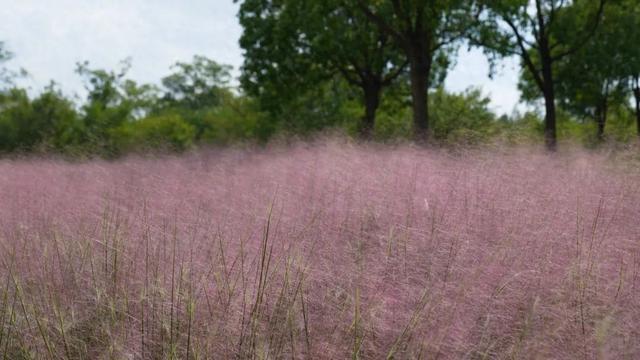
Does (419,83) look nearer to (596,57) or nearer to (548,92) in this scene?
(548,92)

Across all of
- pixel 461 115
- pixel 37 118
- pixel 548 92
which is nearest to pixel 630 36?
pixel 548 92

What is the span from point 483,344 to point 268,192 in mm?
2911

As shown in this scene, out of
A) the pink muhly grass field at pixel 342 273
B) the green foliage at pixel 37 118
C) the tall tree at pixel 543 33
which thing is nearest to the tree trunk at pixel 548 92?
the tall tree at pixel 543 33

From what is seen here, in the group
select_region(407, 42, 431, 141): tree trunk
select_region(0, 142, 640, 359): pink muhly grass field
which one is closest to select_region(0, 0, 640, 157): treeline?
select_region(407, 42, 431, 141): tree trunk

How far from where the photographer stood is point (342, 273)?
9.40ft

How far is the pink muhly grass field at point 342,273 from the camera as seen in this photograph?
2350 mm

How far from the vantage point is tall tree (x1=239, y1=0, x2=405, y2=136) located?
17.4m

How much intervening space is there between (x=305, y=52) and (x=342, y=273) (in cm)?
1632

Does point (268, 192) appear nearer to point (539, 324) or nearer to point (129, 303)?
point (129, 303)

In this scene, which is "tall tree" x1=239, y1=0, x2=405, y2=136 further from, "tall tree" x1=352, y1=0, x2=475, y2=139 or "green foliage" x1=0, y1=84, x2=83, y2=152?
"green foliage" x1=0, y1=84, x2=83, y2=152

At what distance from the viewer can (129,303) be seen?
8.59ft

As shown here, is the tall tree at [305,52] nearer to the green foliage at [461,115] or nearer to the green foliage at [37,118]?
the green foliage at [461,115]

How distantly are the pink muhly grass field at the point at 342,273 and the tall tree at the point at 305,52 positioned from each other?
42.7ft

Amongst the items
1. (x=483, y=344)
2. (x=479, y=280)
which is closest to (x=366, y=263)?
(x=479, y=280)
